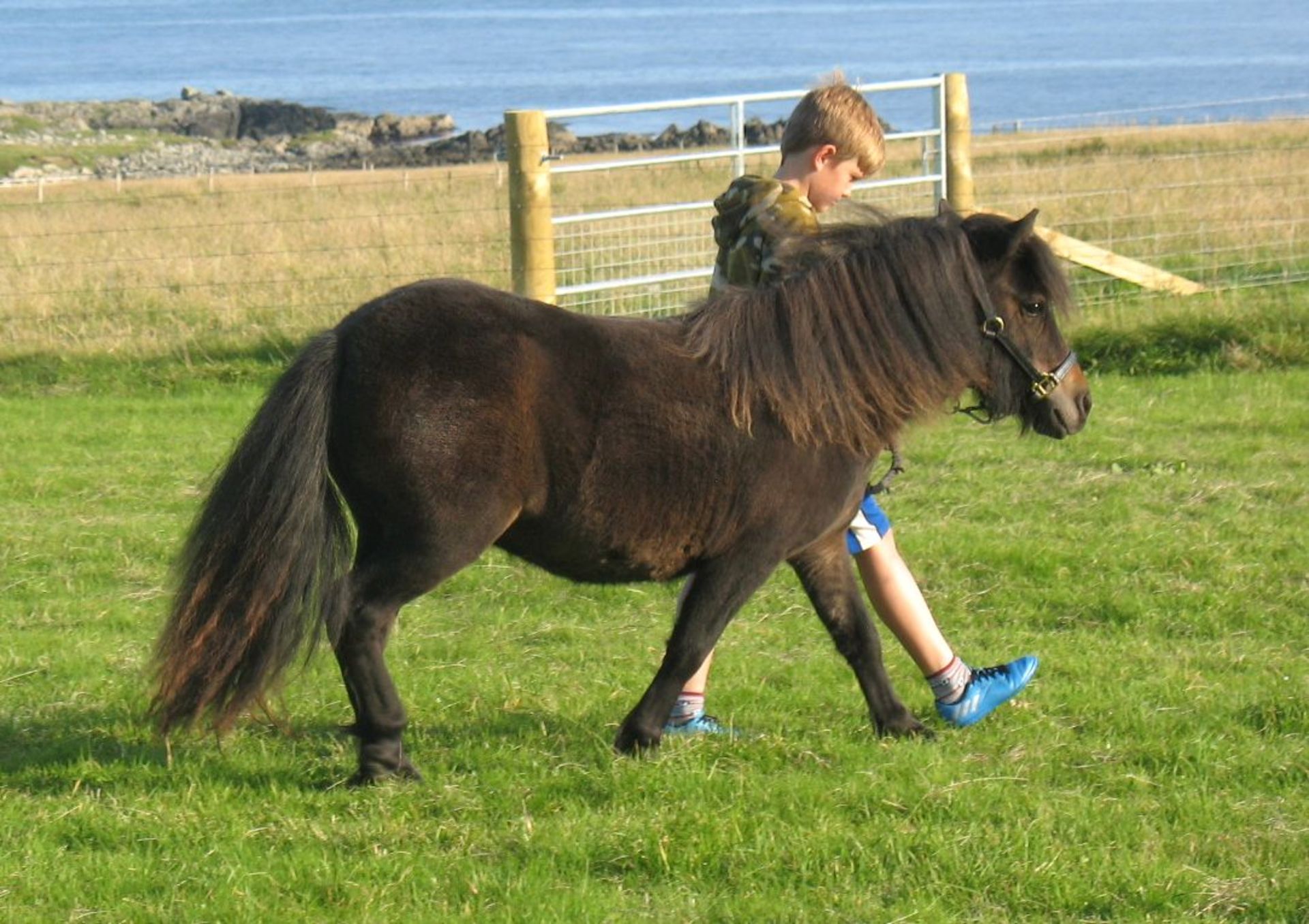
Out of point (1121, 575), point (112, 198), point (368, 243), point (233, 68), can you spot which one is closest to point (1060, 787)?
point (1121, 575)

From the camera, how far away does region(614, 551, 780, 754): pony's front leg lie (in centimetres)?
449

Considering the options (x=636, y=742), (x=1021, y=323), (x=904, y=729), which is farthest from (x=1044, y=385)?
(x=636, y=742)

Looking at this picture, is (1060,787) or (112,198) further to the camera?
(112,198)

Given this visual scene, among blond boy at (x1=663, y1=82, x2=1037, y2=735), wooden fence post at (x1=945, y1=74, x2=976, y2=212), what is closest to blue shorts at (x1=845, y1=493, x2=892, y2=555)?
blond boy at (x1=663, y1=82, x2=1037, y2=735)

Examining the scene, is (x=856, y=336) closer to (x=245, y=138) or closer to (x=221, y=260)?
(x=221, y=260)

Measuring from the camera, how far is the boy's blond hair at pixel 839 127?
4840mm

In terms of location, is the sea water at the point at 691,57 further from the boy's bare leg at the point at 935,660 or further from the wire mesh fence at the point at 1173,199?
the boy's bare leg at the point at 935,660

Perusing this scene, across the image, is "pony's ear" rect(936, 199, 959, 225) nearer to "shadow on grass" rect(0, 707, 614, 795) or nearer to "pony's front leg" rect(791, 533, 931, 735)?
"pony's front leg" rect(791, 533, 931, 735)

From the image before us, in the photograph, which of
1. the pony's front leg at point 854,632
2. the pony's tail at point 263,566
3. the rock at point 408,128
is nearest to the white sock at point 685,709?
the pony's front leg at point 854,632

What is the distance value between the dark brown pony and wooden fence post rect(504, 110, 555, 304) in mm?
5684

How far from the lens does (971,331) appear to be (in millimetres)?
4602

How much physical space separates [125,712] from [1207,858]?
11.1ft

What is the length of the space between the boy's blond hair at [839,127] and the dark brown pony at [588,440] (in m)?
0.35

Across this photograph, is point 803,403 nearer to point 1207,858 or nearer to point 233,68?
point 1207,858
